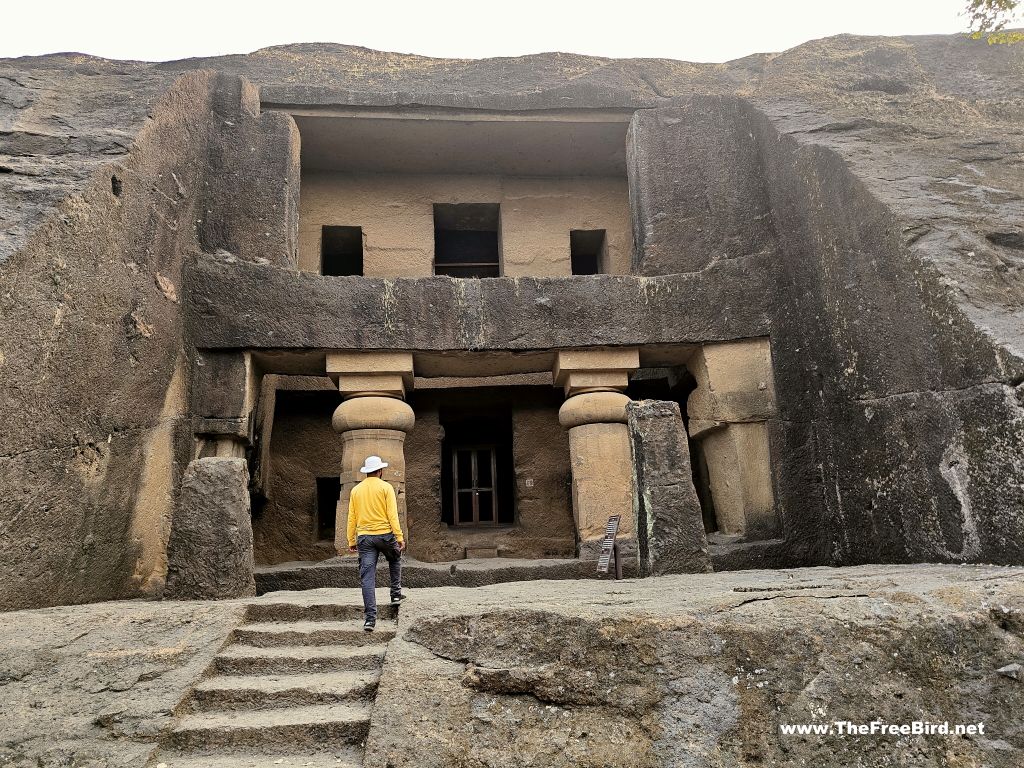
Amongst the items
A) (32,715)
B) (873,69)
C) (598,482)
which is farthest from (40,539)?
(873,69)

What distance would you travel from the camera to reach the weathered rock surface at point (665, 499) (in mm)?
5453

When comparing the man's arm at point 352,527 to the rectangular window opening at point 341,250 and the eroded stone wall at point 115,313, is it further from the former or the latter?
the rectangular window opening at point 341,250

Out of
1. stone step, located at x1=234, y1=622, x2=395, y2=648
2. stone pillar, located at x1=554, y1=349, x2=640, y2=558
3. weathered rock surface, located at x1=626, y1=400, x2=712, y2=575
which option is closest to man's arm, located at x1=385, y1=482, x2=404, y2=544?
stone step, located at x1=234, y1=622, x2=395, y2=648

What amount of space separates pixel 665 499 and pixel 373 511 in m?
2.05

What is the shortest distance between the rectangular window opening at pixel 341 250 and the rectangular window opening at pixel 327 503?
2.65 meters

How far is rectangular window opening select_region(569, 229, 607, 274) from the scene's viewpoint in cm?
1049

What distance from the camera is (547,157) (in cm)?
1006

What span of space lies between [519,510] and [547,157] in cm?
443

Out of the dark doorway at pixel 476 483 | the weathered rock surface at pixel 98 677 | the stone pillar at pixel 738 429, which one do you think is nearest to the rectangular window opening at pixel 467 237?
the dark doorway at pixel 476 483

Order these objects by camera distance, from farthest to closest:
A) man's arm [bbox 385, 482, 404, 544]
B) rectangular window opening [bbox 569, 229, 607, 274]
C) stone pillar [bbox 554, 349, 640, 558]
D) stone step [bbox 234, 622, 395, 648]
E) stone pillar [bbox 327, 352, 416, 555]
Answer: rectangular window opening [bbox 569, 229, 607, 274], stone pillar [bbox 327, 352, 416, 555], stone pillar [bbox 554, 349, 640, 558], man's arm [bbox 385, 482, 404, 544], stone step [bbox 234, 622, 395, 648]

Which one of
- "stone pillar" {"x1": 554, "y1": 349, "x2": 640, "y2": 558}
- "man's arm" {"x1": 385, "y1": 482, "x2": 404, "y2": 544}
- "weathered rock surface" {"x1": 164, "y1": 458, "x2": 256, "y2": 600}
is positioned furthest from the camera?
"stone pillar" {"x1": 554, "y1": 349, "x2": 640, "y2": 558}

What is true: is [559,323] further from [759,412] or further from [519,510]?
[519,510]

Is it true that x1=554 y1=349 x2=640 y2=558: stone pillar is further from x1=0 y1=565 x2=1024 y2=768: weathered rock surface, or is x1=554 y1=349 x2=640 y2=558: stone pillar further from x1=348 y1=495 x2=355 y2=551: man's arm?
x1=0 y1=565 x2=1024 y2=768: weathered rock surface

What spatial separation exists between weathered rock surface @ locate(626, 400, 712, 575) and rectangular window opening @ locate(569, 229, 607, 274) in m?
4.79
